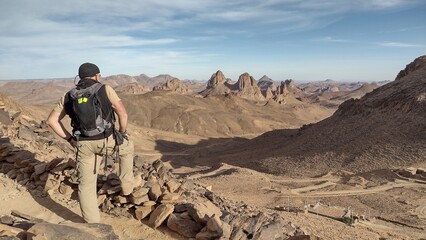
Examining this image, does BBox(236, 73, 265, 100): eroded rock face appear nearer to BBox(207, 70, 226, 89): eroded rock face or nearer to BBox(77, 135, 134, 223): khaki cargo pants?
BBox(207, 70, 226, 89): eroded rock face

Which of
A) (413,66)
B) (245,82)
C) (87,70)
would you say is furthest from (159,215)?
(245,82)

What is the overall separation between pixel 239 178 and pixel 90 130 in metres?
A: 18.8

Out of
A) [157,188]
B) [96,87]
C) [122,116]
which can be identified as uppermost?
[96,87]

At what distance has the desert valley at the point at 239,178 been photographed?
18.7 feet

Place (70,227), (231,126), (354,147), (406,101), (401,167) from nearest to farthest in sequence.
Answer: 1. (70,227)
2. (401,167)
3. (354,147)
4. (406,101)
5. (231,126)

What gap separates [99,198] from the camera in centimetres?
612

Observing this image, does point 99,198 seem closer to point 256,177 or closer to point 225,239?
point 225,239

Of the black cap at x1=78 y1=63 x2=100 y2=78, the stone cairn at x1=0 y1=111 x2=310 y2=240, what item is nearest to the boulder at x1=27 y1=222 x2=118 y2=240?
the stone cairn at x1=0 y1=111 x2=310 y2=240

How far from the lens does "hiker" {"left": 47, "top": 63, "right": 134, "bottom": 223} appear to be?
4.92m

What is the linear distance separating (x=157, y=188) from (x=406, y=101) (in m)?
34.2

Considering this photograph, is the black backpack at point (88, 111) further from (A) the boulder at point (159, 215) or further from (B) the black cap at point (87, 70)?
(A) the boulder at point (159, 215)

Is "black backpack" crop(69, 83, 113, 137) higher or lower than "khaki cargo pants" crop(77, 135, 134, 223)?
higher

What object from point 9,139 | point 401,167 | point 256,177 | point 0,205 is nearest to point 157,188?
point 0,205

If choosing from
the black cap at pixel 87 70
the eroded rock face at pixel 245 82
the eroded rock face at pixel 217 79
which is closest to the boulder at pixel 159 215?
the black cap at pixel 87 70
